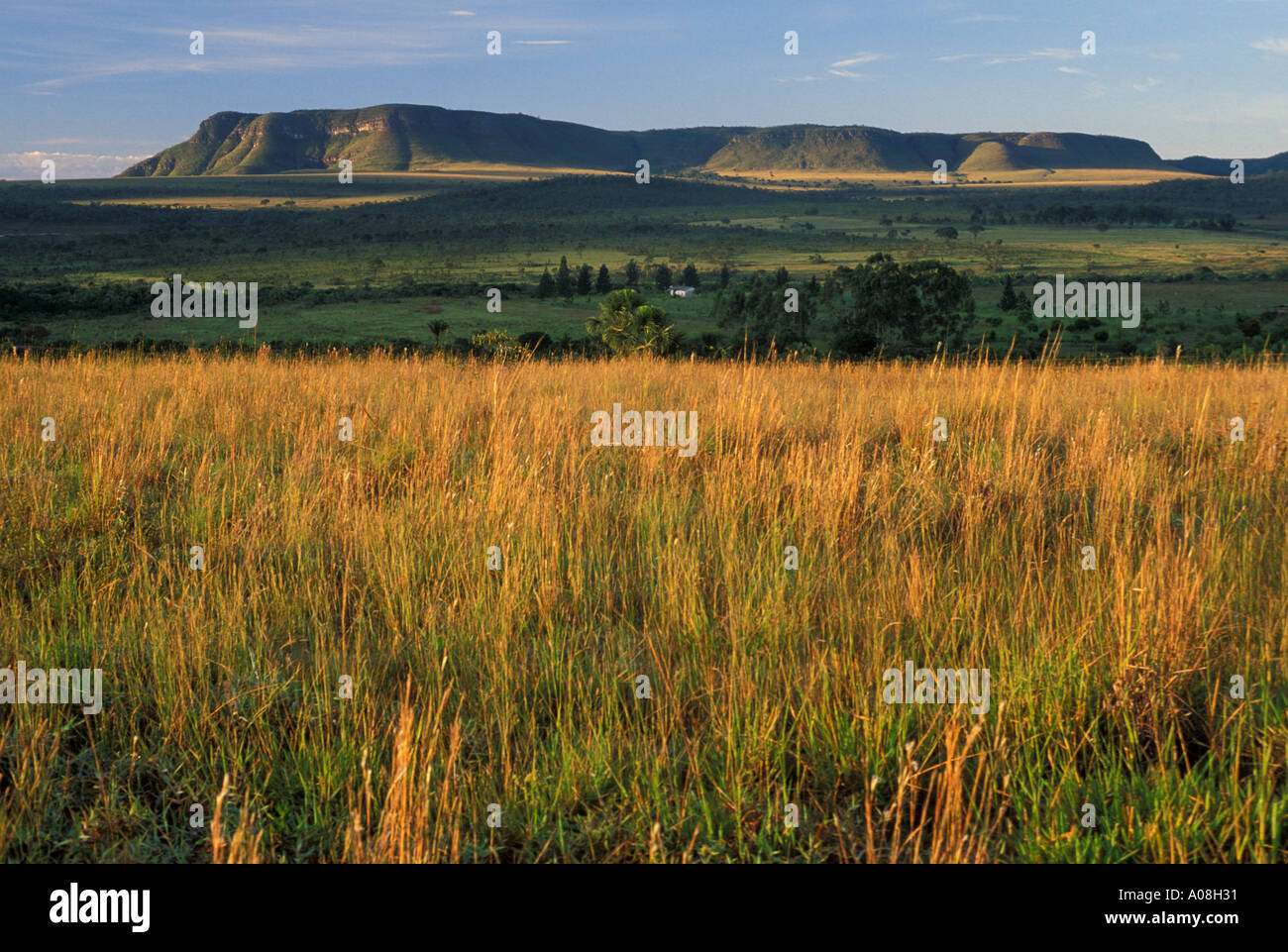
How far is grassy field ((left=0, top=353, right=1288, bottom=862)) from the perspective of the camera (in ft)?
7.84

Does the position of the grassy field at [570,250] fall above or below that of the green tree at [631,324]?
above

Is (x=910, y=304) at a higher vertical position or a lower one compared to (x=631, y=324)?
higher

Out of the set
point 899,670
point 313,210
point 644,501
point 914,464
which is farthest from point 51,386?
point 313,210

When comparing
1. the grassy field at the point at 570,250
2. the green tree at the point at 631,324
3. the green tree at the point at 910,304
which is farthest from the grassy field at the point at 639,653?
the green tree at the point at 910,304

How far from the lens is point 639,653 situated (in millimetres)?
3307

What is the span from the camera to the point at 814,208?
173m

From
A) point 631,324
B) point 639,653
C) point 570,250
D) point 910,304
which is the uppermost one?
point 570,250

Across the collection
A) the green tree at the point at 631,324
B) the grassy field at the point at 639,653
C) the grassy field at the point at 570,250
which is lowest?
the grassy field at the point at 639,653

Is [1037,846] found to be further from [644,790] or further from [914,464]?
[914,464]

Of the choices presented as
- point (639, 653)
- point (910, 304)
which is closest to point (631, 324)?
point (910, 304)

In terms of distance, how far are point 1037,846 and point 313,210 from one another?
160485mm

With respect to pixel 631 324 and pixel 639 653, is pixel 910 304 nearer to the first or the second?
pixel 631 324

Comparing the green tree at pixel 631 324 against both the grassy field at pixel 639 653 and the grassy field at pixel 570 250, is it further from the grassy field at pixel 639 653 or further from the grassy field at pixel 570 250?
the grassy field at pixel 639 653

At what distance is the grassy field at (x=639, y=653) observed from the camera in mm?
2391
